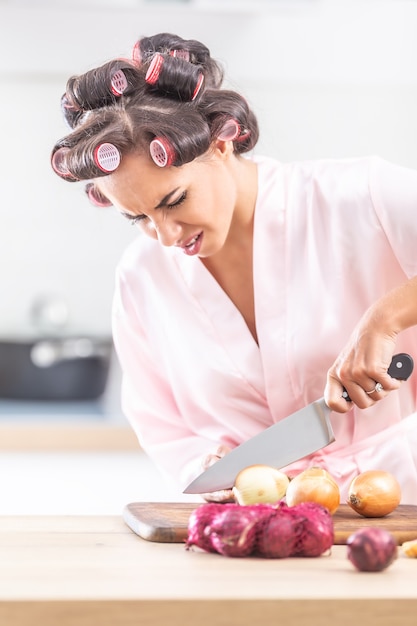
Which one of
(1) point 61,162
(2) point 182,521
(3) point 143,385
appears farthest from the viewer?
(3) point 143,385

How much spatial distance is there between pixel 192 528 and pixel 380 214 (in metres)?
0.60

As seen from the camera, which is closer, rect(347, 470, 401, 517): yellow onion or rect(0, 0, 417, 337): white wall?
rect(347, 470, 401, 517): yellow onion

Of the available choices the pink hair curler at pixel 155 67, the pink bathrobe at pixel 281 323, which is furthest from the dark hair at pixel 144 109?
the pink bathrobe at pixel 281 323

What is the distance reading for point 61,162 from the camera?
1.44 meters

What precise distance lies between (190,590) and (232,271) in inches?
30.8

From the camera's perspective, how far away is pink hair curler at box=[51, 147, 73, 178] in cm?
143

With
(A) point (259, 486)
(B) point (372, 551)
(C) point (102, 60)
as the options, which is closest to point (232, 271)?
(A) point (259, 486)

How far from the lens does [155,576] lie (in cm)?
100

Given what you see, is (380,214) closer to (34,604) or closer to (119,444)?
(34,604)

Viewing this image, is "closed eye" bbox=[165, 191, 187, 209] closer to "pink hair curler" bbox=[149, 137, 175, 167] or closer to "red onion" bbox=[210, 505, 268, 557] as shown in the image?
"pink hair curler" bbox=[149, 137, 175, 167]

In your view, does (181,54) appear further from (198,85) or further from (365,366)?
(365,366)

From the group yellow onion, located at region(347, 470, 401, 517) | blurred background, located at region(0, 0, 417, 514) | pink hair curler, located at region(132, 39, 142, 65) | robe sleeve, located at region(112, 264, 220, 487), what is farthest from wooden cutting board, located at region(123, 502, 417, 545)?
blurred background, located at region(0, 0, 417, 514)

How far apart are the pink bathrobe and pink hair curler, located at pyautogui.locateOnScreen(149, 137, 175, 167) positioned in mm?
Result: 295

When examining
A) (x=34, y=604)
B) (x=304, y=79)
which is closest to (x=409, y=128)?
(x=304, y=79)
